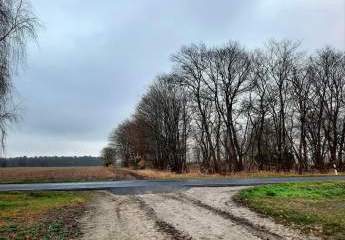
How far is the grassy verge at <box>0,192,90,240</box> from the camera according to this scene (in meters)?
14.0

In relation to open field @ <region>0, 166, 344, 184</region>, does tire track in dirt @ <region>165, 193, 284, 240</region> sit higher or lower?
lower

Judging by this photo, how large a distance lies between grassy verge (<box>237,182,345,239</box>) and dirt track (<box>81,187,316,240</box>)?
0.68 m

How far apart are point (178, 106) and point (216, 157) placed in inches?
458

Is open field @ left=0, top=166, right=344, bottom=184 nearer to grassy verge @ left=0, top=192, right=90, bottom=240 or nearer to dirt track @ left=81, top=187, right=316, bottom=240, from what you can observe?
grassy verge @ left=0, top=192, right=90, bottom=240

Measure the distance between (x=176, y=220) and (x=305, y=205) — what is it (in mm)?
6046

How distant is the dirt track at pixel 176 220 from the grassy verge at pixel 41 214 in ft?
2.07

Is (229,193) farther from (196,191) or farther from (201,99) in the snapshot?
(201,99)

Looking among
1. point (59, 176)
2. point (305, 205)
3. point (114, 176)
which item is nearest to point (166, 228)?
point (305, 205)

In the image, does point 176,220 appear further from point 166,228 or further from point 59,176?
point 59,176

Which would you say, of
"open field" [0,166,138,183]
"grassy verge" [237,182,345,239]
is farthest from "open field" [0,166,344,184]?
"grassy verge" [237,182,345,239]

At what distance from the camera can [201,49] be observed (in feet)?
201

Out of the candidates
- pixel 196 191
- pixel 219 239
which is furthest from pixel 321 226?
pixel 196 191

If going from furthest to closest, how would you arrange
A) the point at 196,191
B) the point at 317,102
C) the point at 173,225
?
the point at 317,102 < the point at 196,191 < the point at 173,225

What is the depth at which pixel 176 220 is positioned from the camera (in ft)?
52.0
